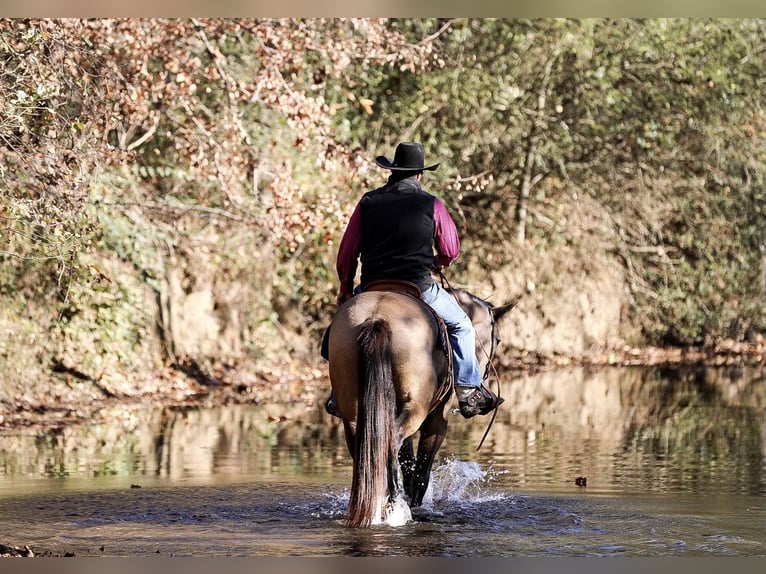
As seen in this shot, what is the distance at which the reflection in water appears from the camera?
10.4 meters

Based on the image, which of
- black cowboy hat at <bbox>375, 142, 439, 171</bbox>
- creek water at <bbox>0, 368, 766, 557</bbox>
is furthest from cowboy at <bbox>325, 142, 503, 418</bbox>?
creek water at <bbox>0, 368, 766, 557</bbox>

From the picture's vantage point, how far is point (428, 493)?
927 centimetres

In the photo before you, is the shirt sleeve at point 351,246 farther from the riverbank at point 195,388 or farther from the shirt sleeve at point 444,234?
the riverbank at point 195,388

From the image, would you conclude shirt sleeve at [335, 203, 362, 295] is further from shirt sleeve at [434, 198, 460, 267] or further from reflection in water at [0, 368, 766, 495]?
reflection in water at [0, 368, 766, 495]

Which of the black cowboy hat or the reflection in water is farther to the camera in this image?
the reflection in water

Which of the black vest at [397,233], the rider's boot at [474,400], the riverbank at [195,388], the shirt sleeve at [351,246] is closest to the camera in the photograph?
the black vest at [397,233]

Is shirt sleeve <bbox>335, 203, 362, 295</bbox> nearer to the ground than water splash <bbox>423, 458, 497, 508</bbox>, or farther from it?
farther from it

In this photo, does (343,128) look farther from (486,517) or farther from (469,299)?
(486,517)

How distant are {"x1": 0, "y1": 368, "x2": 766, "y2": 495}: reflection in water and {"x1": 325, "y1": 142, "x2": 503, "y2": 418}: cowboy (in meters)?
1.77

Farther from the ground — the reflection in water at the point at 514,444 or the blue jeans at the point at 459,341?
the blue jeans at the point at 459,341

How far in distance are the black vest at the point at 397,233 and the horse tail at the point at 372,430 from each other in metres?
0.84

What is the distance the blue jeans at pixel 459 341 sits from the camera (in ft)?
27.7

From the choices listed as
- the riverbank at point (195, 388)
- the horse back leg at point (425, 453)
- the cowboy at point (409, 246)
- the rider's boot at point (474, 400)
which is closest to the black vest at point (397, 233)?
the cowboy at point (409, 246)

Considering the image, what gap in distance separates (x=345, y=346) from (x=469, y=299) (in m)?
1.92
